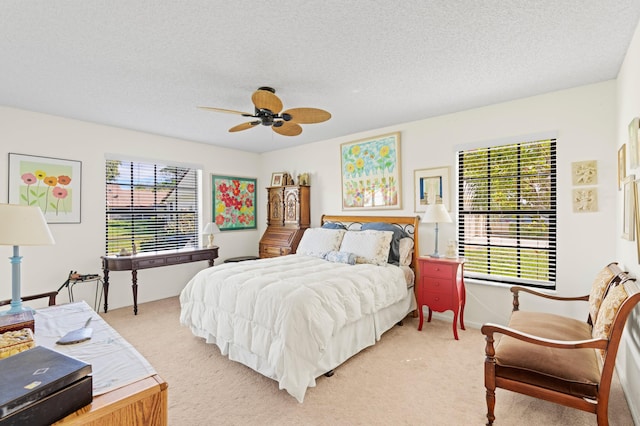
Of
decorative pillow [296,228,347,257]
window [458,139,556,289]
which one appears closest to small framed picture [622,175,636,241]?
window [458,139,556,289]

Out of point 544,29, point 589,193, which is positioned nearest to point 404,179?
point 589,193

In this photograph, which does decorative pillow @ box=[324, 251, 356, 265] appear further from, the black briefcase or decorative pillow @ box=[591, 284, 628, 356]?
the black briefcase

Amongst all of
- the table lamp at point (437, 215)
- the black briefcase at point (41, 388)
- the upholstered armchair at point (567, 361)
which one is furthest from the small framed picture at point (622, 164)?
the black briefcase at point (41, 388)

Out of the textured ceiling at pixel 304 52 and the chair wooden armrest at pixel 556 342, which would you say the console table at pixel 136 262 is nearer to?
the textured ceiling at pixel 304 52

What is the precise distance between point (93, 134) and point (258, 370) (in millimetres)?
3896

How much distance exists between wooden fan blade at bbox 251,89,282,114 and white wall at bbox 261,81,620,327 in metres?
2.23

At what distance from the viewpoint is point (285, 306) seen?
2.38 metres

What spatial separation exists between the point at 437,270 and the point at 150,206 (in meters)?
4.33

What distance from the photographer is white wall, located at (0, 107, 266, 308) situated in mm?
3641

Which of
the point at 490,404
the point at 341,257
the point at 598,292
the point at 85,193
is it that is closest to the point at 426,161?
the point at 341,257

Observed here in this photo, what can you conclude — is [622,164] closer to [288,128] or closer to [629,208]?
[629,208]

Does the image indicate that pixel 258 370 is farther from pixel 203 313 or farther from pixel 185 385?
pixel 203 313

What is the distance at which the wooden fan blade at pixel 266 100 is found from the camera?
8.28 feet

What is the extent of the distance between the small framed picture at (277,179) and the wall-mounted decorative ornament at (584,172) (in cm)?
412
